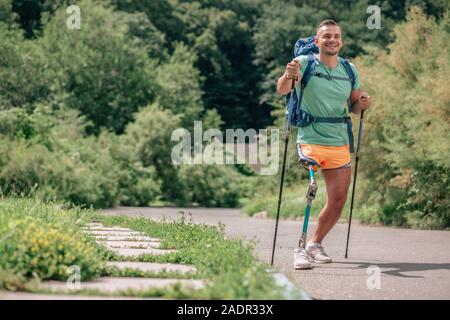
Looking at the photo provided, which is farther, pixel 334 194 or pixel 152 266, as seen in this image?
pixel 334 194

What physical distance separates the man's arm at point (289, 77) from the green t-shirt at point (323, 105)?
0.24 m

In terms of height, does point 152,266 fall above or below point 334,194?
below

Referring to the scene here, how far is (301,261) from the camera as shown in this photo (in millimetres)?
9805

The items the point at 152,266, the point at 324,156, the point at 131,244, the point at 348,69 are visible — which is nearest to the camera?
the point at 152,266

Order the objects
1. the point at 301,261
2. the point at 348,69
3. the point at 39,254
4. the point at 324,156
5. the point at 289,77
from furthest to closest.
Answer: the point at 348,69 < the point at 324,156 < the point at 289,77 < the point at 301,261 < the point at 39,254

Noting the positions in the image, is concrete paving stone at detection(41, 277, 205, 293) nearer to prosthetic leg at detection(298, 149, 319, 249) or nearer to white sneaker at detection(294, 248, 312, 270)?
white sneaker at detection(294, 248, 312, 270)

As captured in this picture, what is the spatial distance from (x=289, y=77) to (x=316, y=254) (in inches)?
76.3

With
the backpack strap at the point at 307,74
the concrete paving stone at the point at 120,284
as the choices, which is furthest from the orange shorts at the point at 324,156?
the concrete paving stone at the point at 120,284

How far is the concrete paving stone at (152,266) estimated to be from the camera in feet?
27.3

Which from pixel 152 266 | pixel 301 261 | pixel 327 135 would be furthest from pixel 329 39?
pixel 152 266

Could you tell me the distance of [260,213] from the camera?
101 feet

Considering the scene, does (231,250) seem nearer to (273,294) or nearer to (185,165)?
(273,294)

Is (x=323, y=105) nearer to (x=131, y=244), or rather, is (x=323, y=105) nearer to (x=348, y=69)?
(x=348, y=69)
